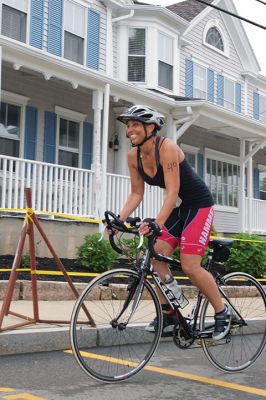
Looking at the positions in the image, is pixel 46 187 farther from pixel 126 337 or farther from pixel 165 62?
pixel 165 62

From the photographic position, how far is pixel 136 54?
18031 millimetres

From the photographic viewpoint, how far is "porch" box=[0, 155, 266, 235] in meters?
11.3

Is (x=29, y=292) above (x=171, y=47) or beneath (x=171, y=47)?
beneath

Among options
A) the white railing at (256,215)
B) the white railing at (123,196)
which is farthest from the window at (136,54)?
the white railing at (256,215)

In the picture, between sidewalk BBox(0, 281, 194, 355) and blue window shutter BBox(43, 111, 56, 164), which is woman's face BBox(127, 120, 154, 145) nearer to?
sidewalk BBox(0, 281, 194, 355)

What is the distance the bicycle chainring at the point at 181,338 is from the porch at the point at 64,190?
256 inches

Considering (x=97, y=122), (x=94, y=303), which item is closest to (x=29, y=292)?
(x=94, y=303)

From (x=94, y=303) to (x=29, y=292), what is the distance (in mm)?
3495

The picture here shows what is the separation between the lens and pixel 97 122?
1330 centimetres

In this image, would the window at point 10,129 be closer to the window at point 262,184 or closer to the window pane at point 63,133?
the window pane at point 63,133

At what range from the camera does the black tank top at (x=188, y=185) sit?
182 inches

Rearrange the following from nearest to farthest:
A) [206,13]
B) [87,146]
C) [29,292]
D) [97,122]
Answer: [29,292]
[97,122]
[87,146]
[206,13]

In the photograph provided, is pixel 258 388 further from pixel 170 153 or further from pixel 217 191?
pixel 217 191

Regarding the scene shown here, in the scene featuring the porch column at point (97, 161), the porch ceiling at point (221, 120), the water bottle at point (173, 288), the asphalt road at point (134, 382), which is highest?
the porch ceiling at point (221, 120)
